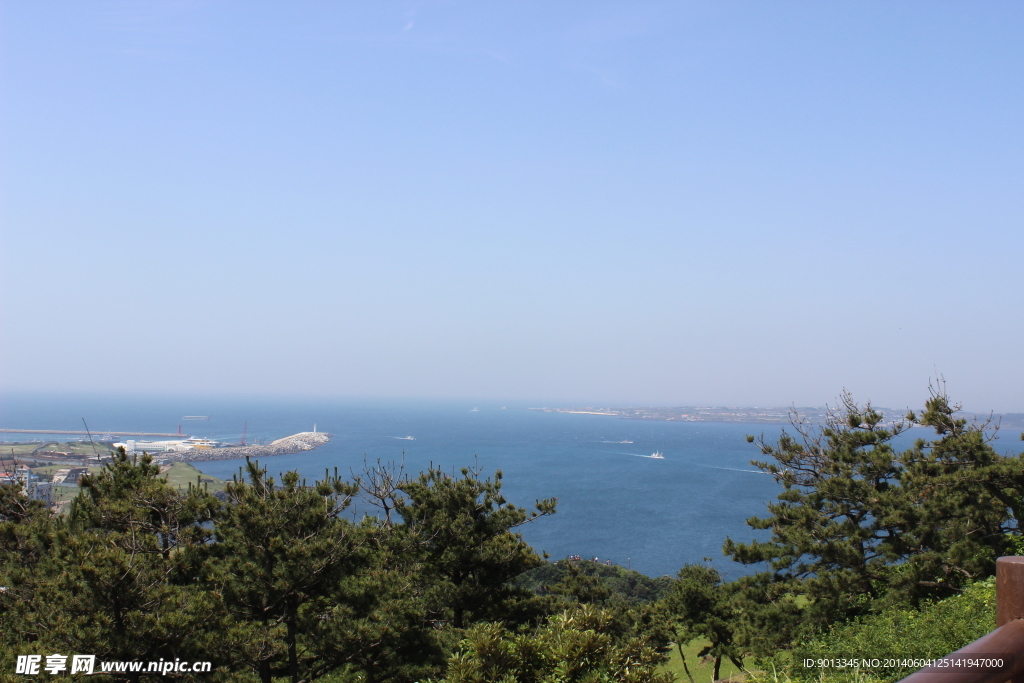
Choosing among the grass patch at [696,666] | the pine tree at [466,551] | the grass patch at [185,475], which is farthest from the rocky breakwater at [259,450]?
the pine tree at [466,551]

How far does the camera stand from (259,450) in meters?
69.4

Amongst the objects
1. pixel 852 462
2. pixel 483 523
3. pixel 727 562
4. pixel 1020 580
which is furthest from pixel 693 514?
pixel 1020 580

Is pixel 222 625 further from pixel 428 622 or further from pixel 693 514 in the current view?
pixel 693 514

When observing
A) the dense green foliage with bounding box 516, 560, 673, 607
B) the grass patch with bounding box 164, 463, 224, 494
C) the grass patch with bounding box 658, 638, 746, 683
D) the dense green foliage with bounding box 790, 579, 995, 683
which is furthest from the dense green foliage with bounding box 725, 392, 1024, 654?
the grass patch with bounding box 164, 463, 224, 494

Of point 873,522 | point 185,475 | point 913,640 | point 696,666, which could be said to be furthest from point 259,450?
point 913,640

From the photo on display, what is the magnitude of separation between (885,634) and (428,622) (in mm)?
6166

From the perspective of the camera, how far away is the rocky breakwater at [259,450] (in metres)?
58.4

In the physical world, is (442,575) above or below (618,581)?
above

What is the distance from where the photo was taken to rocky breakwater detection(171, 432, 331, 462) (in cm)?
5842

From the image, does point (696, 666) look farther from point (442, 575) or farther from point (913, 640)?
point (913, 640)

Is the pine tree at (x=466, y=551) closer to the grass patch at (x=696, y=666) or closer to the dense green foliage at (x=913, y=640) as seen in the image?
the dense green foliage at (x=913, y=640)

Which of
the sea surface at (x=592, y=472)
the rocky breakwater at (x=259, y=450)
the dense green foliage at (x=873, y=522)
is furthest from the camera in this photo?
the rocky breakwater at (x=259, y=450)

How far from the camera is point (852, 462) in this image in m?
11.8

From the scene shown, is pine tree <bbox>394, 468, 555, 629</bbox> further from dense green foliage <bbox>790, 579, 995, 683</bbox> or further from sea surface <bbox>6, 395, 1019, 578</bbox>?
dense green foliage <bbox>790, 579, 995, 683</bbox>
